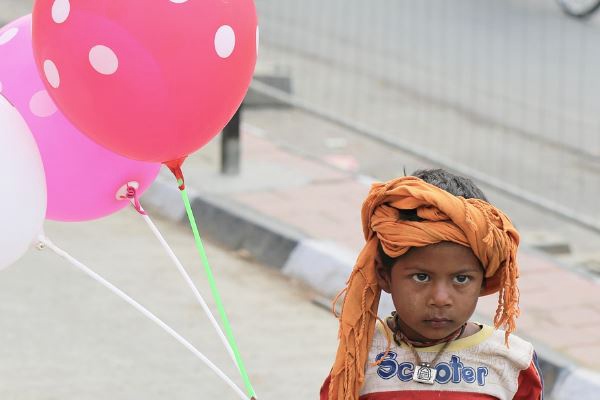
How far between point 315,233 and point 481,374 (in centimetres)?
362

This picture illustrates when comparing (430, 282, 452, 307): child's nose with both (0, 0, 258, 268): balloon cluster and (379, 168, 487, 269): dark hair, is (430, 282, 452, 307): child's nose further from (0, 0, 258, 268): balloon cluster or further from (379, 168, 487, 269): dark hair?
(0, 0, 258, 268): balloon cluster

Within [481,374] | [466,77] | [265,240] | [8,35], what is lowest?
[466,77]

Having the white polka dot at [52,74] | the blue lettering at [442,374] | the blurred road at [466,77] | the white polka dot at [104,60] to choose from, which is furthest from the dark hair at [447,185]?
the blurred road at [466,77]

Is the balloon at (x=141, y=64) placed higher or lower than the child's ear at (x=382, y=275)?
higher

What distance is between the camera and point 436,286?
2.60 meters

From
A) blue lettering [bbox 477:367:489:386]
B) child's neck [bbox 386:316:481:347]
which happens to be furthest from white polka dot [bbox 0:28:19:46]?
blue lettering [bbox 477:367:489:386]

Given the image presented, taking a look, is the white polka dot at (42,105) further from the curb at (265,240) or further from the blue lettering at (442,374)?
the curb at (265,240)

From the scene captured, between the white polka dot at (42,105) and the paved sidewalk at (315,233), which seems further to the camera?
the paved sidewalk at (315,233)

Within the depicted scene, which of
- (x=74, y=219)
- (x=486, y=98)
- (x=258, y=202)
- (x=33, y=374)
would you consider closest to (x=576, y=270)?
(x=258, y=202)

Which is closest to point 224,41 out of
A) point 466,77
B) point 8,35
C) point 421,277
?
point 8,35

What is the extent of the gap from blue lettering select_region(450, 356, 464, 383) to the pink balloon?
104 centimetres

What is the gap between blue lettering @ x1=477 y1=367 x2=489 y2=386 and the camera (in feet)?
8.87

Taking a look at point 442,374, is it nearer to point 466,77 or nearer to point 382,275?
point 382,275

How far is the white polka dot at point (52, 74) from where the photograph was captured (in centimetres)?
292
